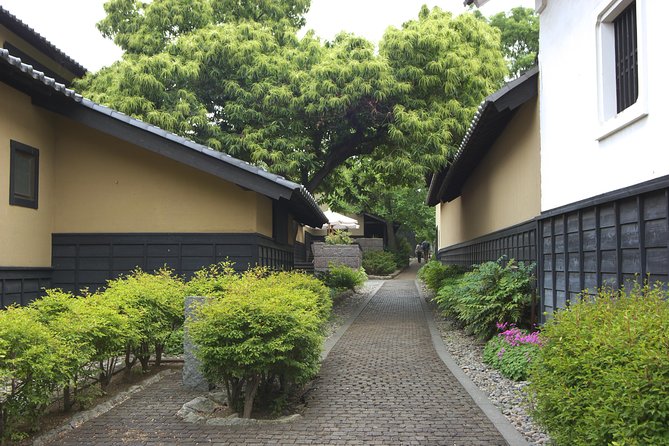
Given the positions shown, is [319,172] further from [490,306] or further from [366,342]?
[490,306]

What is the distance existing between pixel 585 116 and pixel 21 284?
9369mm

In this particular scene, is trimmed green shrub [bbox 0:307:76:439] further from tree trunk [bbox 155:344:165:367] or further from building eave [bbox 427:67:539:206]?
building eave [bbox 427:67:539:206]

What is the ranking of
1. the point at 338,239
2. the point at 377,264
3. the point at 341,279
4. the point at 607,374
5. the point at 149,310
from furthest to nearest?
1. the point at 377,264
2. the point at 338,239
3. the point at 341,279
4. the point at 149,310
5. the point at 607,374

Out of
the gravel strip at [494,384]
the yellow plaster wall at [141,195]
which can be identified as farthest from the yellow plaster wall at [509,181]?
the yellow plaster wall at [141,195]

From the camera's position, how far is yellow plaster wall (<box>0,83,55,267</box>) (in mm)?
9562

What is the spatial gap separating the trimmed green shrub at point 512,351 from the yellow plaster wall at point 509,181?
212 centimetres

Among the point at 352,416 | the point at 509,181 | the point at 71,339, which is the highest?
the point at 509,181

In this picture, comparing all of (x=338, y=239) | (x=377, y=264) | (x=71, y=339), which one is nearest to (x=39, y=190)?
(x=71, y=339)

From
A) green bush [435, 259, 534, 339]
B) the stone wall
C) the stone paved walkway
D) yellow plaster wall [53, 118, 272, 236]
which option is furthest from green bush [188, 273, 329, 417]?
the stone wall

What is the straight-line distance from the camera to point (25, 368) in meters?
4.70

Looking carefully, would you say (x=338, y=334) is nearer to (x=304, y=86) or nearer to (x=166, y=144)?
(x=166, y=144)

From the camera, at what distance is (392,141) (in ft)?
50.7

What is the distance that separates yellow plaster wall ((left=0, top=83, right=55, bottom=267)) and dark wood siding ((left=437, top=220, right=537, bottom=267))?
28.6ft

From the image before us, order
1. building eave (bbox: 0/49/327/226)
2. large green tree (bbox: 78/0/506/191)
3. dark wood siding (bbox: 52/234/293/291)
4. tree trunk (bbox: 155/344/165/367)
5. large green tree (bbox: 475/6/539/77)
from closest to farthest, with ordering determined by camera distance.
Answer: tree trunk (bbox: 155/344/165/367)
building eave (bbox: 0/49/327/226)
dark wood siding (bbox: 52/234/293/291)
large green tree (bbox: 78/0/506/191)
large green tree (bbox: 475/6/539/77)
